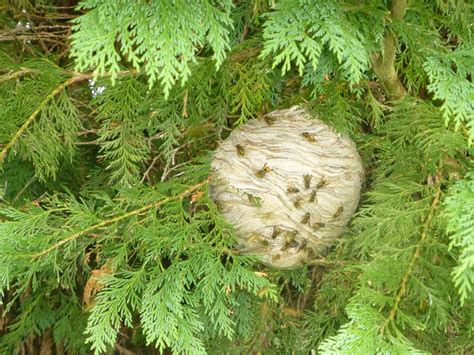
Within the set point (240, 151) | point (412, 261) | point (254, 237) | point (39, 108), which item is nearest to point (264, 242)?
point (254, 237)

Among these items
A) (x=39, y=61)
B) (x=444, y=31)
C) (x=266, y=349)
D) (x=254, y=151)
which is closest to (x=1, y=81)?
(x=39, y=61)

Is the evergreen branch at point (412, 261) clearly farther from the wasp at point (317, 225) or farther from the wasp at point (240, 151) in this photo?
the wasp at point (240, 151)

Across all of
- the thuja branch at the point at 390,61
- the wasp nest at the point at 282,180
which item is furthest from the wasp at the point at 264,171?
the thuja branch at the point at 390,61

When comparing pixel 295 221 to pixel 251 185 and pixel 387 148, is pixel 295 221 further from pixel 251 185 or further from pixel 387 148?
pixel 387 148

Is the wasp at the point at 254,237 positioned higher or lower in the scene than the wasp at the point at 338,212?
lower

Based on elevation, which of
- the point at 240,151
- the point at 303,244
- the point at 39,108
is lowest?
the point at 303,244

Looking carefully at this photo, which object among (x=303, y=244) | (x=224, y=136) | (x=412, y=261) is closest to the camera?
(x=412, y=261)

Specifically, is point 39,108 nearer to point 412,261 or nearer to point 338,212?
point 338,212
